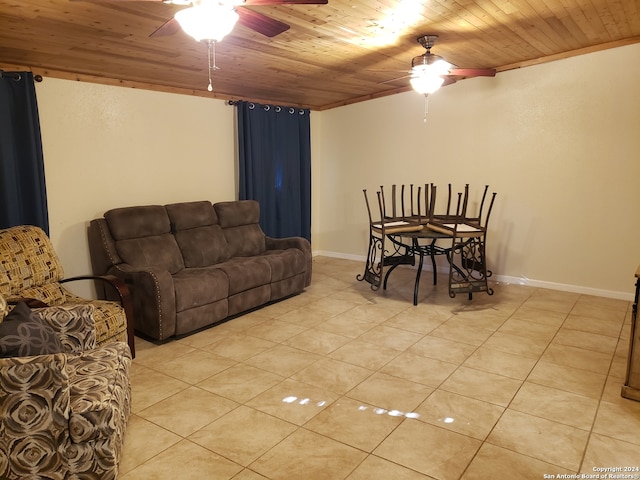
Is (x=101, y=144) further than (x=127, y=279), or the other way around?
(x=101, y=144)

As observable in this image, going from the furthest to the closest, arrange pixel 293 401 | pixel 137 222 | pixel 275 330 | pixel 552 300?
1. pixel 552 300
2. pixel 137 222
3. pixel 275 330
4. pixel 293 401

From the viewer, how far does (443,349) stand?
3379 millimetres

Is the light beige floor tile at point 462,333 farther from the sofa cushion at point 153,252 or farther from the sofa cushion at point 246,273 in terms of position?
the sofa cushion at point 153,252

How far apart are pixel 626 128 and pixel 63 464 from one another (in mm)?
5217

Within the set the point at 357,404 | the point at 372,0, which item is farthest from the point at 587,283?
the point at 372,0

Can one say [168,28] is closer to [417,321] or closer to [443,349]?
[443,349]

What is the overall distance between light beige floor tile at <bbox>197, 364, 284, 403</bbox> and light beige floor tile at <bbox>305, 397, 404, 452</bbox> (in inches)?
19.0

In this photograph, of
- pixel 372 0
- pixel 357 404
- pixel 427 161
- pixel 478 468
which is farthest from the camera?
pixel 427 161

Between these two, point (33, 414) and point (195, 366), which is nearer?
point (33, 414)

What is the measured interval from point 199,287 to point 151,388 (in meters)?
1.02

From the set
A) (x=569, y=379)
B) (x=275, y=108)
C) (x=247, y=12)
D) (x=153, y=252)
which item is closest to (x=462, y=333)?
(x=569, y=379)

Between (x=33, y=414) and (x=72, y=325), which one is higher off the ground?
(x=72, y=325)

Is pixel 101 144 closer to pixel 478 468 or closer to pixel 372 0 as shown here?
pixel 372 0

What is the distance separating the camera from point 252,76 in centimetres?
444
